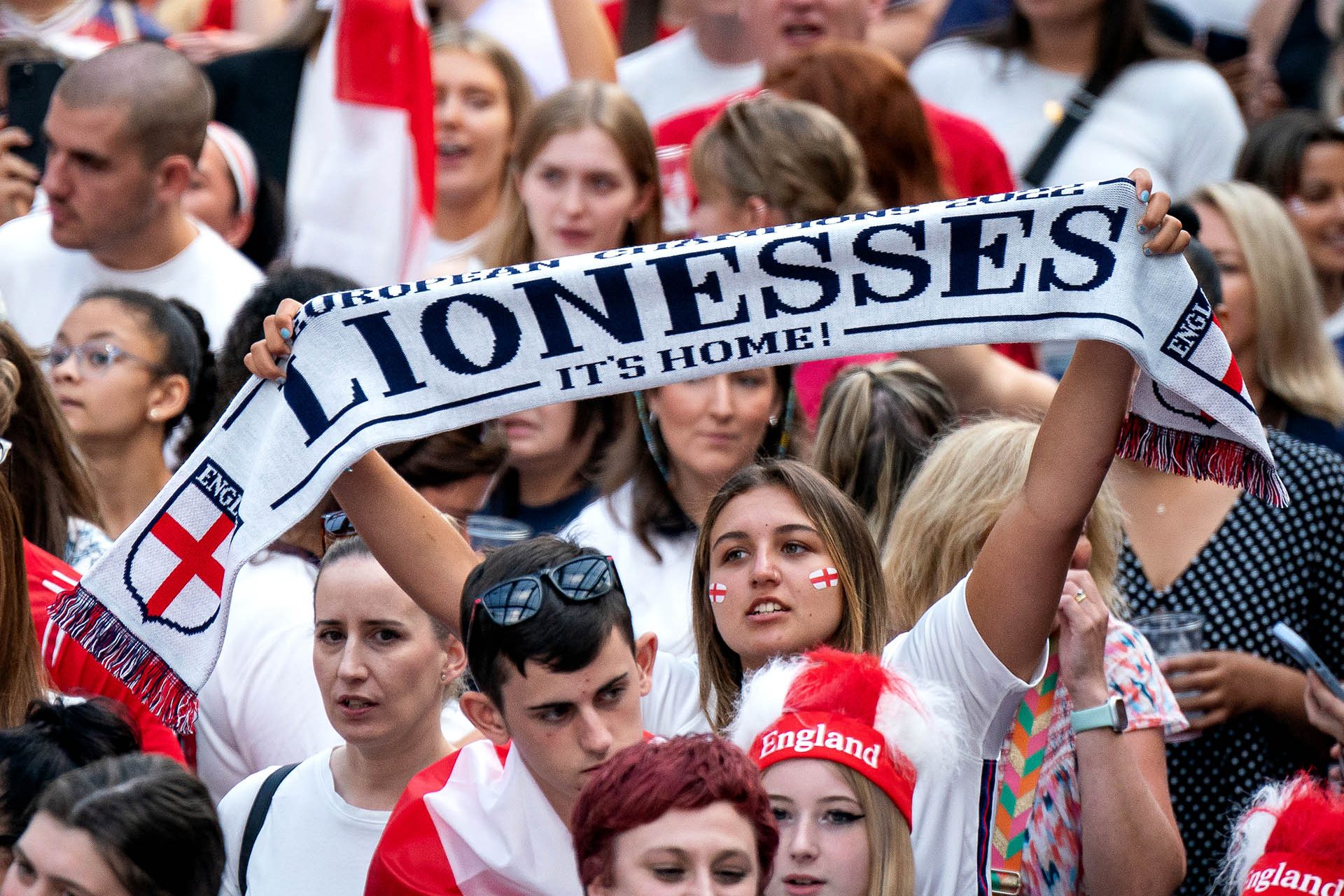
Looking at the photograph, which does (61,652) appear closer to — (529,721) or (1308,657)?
(529,721)

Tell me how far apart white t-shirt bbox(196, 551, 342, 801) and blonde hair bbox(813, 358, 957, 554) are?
1.28 metres

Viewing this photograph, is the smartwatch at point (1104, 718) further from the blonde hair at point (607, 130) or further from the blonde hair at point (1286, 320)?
the blonde hair at point (607, 130)

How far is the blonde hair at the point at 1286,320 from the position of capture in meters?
5.22

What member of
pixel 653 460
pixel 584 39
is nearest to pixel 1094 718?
pixel 653 460

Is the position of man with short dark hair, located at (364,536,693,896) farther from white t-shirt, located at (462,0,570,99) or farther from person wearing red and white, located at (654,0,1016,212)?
white t-shirt, located at (462,0,570,99)

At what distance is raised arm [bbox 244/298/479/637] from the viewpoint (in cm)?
356

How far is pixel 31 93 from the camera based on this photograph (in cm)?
622

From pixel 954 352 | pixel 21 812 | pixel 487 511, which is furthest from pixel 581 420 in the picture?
pixel 21 812

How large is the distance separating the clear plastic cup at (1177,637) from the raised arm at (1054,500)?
107 centimetres

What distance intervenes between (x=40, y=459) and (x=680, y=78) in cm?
321

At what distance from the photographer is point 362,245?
6.13 metres

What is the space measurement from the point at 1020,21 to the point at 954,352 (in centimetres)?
214

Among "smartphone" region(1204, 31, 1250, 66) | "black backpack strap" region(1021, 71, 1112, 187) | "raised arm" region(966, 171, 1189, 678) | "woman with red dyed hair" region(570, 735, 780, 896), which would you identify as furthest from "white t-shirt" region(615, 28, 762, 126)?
"woman with red dyed hair" region(570, 735, 780, 896)

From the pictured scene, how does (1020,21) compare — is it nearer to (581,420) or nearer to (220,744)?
(581,420)
